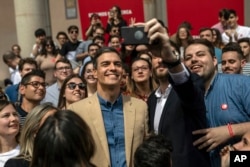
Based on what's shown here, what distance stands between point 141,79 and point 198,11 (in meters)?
5.33

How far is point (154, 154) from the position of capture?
8.98 ft

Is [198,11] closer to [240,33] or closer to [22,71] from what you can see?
[240,33]

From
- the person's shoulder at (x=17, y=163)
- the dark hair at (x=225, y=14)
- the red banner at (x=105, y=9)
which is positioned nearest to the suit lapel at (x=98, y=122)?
the person's shoulder at (x=17, y=163)

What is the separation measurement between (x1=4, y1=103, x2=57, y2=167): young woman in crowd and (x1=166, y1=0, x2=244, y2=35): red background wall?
23.8 feet

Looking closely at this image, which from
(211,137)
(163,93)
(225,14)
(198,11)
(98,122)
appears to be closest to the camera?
(211,137)

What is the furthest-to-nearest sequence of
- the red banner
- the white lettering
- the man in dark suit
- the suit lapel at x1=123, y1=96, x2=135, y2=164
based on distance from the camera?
the red banner, the suit lapel at x1=123, y1=96, x2=135, y2=164, the man in dark suit, the white lettering

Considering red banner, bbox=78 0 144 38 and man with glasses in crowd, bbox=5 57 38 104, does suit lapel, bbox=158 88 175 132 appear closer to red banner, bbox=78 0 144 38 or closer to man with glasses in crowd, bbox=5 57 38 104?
man with glasses in crowd, bbox=5 57 38 104

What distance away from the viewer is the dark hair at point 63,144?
2371 millimetres

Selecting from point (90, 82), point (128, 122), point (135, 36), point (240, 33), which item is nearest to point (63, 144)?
point (135, 36)

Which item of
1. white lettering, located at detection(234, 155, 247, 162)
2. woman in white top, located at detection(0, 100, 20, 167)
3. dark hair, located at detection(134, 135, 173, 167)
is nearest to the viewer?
white lettering, located at detection(234, 155, 247, 162)

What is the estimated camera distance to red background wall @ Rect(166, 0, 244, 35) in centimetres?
1036

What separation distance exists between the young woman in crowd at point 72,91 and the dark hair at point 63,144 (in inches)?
101

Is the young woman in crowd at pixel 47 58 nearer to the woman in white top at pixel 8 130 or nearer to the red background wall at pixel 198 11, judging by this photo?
the red background wall at pixel 198 11

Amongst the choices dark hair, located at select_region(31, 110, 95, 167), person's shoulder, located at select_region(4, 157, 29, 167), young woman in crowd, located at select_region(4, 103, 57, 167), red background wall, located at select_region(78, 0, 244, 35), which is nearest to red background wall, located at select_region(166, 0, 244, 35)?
red background wall, located at select_region(78, 0, 244, 35)
